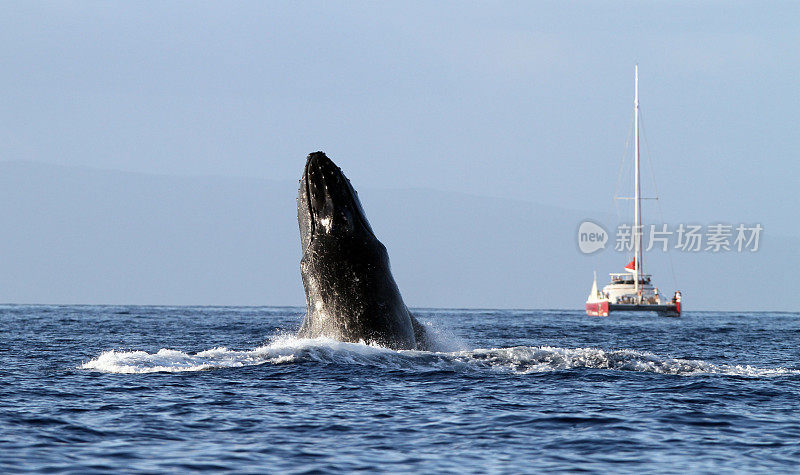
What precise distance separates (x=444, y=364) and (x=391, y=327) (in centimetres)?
111

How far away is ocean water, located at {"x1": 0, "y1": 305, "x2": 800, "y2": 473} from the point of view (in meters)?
9.31

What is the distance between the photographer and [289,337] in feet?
62.5

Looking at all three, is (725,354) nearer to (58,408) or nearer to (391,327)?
(391,327)

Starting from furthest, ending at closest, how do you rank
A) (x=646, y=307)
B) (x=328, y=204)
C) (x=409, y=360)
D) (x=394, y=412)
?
(x=646, y=307) < (x=328, y=204) < (x=409, y=360) < (x=394, y=412)

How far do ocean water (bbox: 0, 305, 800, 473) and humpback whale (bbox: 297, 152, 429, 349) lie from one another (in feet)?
1.60

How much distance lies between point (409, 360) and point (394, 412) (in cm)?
407

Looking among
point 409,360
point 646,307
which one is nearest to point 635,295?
point 646,307

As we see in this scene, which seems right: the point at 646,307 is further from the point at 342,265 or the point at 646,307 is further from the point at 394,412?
the point at 394,412

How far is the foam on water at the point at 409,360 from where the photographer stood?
15562mm

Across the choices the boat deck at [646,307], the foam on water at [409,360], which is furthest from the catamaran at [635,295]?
the foam on water at [409,360]

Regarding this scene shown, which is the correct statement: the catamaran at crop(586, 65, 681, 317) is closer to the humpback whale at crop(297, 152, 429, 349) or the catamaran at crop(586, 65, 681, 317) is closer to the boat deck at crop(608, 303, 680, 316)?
the boat deck at crop(608, 303, 680, 316)

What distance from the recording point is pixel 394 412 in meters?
11.8

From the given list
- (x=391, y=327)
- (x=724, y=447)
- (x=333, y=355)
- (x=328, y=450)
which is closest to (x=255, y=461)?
(x=328, y=450)

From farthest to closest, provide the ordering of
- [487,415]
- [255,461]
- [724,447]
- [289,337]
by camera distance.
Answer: [289,337], [487,415], [724,447], [255,461]
